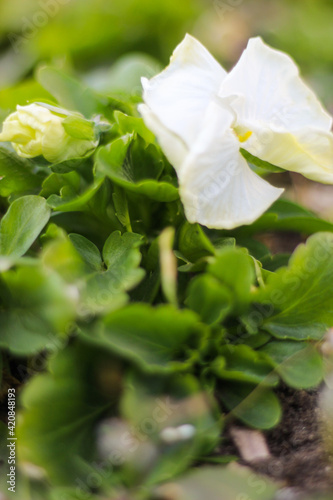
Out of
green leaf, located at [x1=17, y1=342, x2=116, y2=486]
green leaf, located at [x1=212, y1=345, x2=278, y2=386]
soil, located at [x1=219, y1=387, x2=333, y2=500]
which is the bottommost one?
soil, located at [x1=219, y1=387, x2=333, y2=500]

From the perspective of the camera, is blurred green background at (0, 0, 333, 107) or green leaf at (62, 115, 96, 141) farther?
blurred green background at (0, 0, 333, 107)

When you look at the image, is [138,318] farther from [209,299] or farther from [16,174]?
[16,174]

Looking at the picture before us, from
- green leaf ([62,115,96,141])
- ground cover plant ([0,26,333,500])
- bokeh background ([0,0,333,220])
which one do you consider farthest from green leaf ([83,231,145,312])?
bokeh background ([0,0,333,220])

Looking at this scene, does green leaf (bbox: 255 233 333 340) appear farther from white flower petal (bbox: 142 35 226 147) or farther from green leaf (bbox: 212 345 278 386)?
white flower petal (bbox: 142 35 226 147)

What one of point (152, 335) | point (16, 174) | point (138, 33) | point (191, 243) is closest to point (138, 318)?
point (152, 335)

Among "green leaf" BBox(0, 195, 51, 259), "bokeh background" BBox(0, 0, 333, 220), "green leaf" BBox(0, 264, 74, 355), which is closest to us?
"green leaf" BBox(0, 264, 74, 355)

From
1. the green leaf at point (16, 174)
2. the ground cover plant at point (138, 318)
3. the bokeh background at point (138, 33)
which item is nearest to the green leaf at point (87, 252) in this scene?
the ground cover plant at point (138, 318)

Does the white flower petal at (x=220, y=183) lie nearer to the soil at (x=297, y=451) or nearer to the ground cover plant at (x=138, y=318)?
the ground cover plant at (x=138, y=318)
